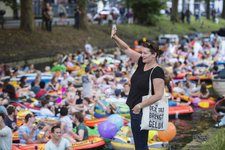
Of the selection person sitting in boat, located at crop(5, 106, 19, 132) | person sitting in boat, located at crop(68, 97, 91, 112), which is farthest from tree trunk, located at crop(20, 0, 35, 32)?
person sitting in boat, located at crop(5, 106, 19, 132)

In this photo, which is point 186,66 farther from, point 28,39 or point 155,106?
point 155,106

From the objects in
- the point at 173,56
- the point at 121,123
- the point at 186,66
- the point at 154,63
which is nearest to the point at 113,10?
the point at 173,56

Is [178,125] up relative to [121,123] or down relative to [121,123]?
down

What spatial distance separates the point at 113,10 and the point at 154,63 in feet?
82.7

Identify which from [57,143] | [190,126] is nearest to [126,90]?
[190,126]

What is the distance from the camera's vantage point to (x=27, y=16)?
19344 millimetres

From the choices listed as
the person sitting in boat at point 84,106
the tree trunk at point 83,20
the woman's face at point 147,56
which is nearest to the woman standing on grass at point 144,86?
the woman's face at point 147,56

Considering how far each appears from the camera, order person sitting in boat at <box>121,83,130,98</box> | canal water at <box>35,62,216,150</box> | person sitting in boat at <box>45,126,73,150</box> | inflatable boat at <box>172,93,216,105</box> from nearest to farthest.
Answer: person sitting in boat at <box>45,126,73,150</box>
canal water at <box>35,62,216,150</box>
person sitting in boat at <box>121,83,130,98</box>
inflatable boat at <box>172,93,216,105</box>

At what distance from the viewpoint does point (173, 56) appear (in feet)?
65.3

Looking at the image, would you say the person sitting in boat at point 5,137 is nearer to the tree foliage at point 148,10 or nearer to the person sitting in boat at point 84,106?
the person sitting in boat at point 84,106

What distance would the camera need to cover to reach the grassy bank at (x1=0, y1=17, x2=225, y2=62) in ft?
58.6

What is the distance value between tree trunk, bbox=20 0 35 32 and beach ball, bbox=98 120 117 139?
13927 millimetres

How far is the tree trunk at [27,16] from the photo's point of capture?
19219mm

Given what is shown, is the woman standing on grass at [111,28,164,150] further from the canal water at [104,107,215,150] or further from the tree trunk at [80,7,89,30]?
the tree trunk at [80,7,89,30]
